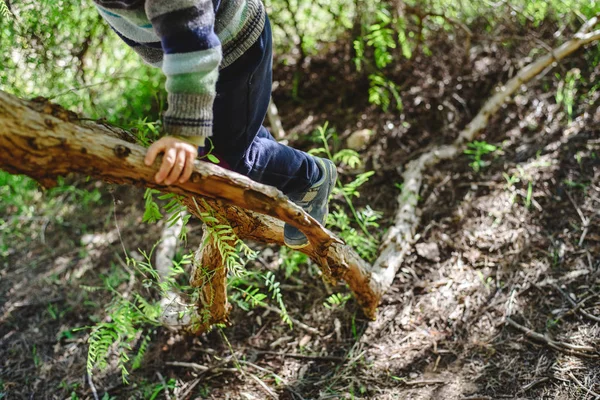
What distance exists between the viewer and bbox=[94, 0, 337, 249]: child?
4.72ft

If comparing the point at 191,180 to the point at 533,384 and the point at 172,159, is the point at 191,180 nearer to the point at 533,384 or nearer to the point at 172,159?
the point at 172,159

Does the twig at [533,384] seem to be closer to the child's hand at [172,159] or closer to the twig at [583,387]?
the twig at [583,387]

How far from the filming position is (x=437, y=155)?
326 centimetres

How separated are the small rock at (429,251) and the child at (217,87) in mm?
817

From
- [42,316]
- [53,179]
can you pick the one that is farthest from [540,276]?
[42,316]

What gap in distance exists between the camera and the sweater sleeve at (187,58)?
1.44 meters

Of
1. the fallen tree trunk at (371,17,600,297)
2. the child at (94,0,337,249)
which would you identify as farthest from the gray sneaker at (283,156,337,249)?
the fallen tree trunk at (371,17,600,297)

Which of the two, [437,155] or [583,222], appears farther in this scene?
[437,155]

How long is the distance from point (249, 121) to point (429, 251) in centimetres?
A: 148

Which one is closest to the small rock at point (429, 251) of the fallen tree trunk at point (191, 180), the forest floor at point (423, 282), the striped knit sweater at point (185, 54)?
the forest floor at point (423, 282)

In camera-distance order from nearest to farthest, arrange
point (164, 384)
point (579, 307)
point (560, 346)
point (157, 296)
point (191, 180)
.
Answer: point (191, 180) < point (560, 346) < point (579, 307) < point (164, 384) < point (157, 296)

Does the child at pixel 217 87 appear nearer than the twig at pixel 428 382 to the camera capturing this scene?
Yes

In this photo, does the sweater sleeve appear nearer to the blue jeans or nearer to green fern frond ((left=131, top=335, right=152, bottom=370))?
the blue jeans

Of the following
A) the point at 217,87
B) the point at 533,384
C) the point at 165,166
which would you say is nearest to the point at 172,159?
the point at 165,166
